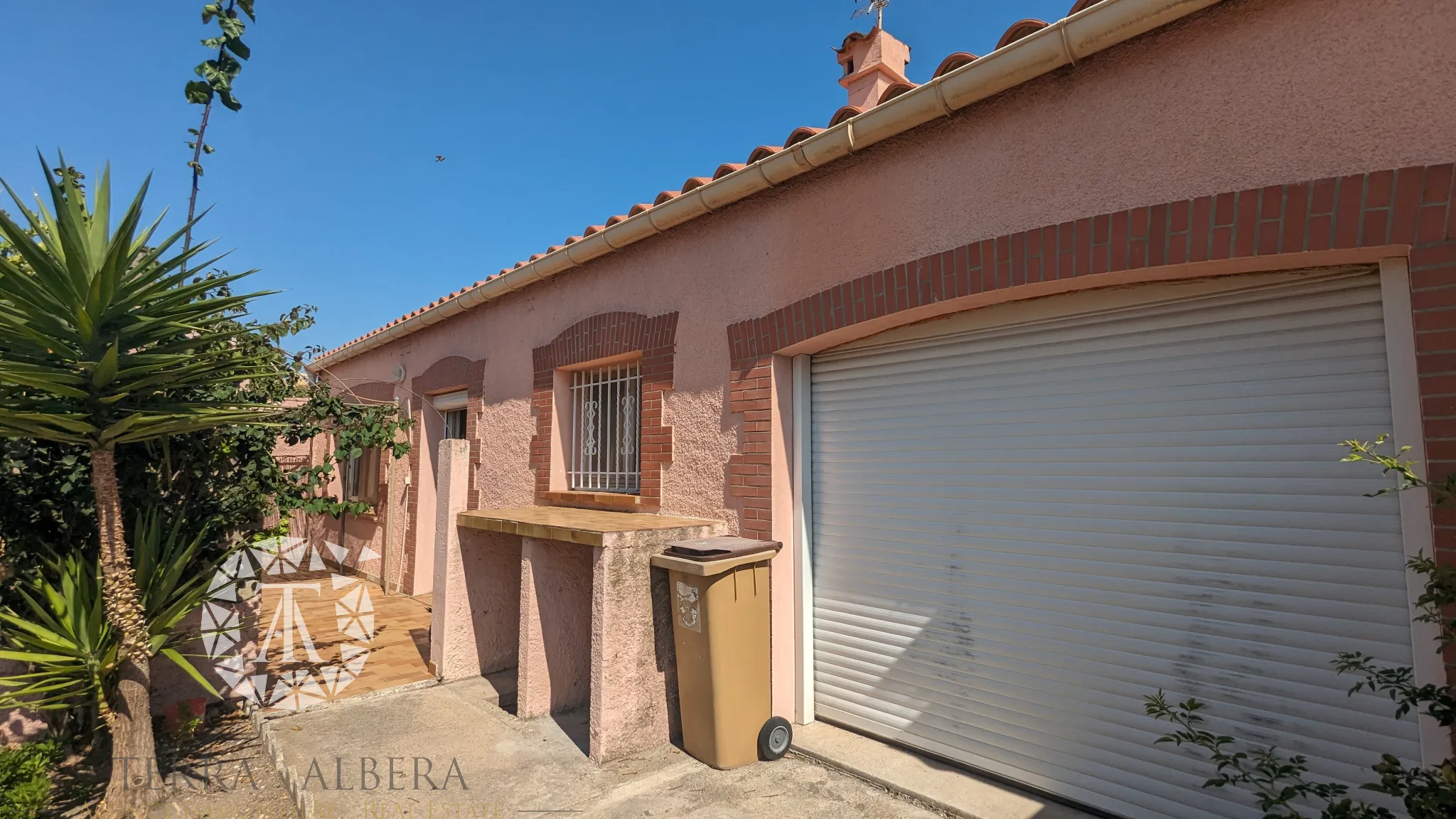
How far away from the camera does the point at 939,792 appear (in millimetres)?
3789

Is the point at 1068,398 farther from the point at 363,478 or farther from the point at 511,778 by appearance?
the point at 363,478

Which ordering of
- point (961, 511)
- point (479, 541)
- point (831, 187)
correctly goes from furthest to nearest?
point (479, 541)
point (831, 187)
point (961, 511)

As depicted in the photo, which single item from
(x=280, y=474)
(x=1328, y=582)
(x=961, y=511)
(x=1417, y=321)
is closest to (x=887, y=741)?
(x=961, y=511)

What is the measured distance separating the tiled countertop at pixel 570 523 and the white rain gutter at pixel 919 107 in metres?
2.28

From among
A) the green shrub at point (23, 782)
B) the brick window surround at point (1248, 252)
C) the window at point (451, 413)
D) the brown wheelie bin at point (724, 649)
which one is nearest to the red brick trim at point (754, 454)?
the brown wheelie bin at point (724, 649)

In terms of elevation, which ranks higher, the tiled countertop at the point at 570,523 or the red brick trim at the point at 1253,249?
the red brick trim at the point at 1253,249

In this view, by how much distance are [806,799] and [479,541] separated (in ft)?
12.0

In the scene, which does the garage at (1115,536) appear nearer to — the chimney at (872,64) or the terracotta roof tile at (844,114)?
the terracotta roof tile at (844,114)

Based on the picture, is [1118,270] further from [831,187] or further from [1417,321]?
[831,187]

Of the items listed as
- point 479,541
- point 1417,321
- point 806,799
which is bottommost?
point 806,799

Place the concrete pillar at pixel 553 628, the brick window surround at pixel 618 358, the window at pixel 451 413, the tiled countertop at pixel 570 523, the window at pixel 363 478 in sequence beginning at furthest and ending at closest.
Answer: the window at pixel 363 478, the window at pixel 451 413, the brick window surround at pixel 618 358, the concrete pillar at pixel 553 628, the tiled countertop at pixel 570 523

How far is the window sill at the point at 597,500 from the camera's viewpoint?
5.86 metres

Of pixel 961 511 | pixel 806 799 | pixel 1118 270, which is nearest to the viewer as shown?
pixel 1118 270

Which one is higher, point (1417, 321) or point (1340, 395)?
point (1417, 321)
